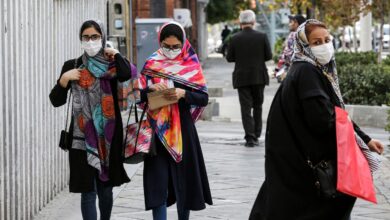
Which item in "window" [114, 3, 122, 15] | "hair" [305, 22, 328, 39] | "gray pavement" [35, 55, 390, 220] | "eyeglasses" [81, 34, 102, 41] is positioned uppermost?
"window" [114, 3, 122, 15]

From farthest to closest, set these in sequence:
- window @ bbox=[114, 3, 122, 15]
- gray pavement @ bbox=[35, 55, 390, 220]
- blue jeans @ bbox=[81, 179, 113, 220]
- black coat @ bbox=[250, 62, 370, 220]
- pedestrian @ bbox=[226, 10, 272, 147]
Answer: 1. window @ bbox=[114, 3, 122, 15]
2. pedestrian @ bbox=[226, 10, 272, 147]
3. gray pavement @ bbox=[35, 55, 390, 220]
4. blue jeans @ bbox=[81, 179, 113, 220]
5. black coat @ bbox=[250, 62, 370, 220]

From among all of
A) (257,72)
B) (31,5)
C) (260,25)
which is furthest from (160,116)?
(260,25)

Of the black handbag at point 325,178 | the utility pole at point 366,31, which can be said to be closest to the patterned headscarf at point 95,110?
the black handbag at point 325,178

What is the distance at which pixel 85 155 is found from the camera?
7.71m

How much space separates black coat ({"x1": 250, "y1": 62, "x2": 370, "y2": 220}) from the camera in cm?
616

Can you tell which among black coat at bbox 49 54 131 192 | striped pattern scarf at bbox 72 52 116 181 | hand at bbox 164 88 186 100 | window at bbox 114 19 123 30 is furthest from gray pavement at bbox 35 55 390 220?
window at bbox 114 19 123 30

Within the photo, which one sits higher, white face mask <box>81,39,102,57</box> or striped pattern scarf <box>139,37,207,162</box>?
white face mask <box>81,39,102,57</box>

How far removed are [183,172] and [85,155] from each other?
29.8 inches

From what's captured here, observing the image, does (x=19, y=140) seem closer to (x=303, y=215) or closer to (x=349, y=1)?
(x=303, y=215)

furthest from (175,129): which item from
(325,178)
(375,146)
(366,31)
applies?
(366,31)

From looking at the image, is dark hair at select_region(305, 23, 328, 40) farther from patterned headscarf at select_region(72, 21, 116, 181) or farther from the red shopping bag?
patterned headscarf at select_region(72, 21, 116, 181)

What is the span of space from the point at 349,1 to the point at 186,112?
20.5m

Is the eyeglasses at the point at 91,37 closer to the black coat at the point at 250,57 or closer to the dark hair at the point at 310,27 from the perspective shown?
the dark hair at the point at 310,27

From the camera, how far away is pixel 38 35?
9.19 metres
